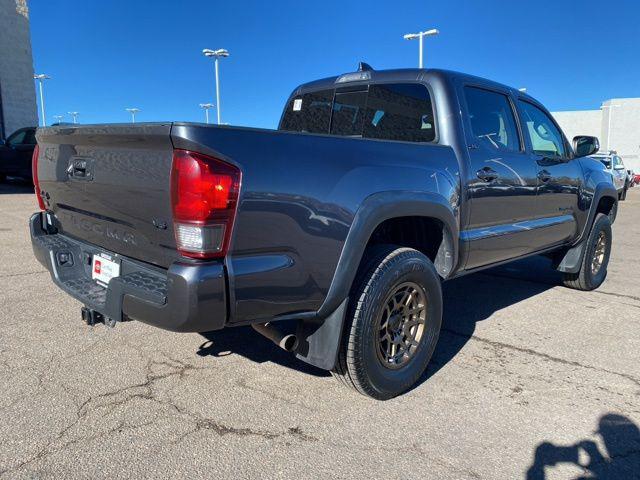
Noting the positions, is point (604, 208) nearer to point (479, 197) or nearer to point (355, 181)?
point (479, 197)

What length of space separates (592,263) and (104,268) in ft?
15.8

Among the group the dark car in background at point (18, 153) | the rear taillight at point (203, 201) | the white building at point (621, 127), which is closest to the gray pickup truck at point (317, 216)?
the rear taillight at point (203, 201)

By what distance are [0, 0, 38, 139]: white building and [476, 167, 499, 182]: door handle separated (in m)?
25.6


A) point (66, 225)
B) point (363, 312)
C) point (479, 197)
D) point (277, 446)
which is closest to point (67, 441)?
point (277, 446)

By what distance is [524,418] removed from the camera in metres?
2.78

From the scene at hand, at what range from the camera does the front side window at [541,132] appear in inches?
170

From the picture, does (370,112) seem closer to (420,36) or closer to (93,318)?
(93,318)

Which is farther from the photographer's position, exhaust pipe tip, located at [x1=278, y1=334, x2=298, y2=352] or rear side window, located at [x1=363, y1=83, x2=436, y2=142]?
rear side window, located at [x1=363, y1=83, x2=436, y2=142]

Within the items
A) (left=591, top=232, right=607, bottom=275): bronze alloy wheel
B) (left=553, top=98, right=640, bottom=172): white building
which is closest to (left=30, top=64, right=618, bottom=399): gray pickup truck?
(left=591, top=232, right=607, bottom=275): bronze alloy wheel

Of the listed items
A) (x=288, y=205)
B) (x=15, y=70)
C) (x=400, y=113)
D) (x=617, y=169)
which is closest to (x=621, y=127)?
(x=617, y=169)

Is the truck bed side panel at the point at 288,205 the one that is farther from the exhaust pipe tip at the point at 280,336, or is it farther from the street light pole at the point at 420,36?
the street light pole at the point at 420,36

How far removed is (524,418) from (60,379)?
2.70m

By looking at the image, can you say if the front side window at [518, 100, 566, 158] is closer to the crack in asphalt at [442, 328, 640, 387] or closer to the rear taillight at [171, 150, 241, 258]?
the crack in asphalt at [442, 328, 640, 387]

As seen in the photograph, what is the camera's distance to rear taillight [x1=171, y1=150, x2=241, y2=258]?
6.74ft
